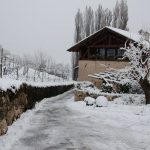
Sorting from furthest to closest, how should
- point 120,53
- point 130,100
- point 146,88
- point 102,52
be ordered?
1. point 102,52
2. point 120,53
3. point 130,100
4. point 146,88

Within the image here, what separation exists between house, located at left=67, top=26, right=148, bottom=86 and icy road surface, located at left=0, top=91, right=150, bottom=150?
1296 centimetres

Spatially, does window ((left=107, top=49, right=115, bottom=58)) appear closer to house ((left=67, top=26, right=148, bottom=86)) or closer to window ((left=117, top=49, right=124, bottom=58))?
house ((left=67, top=26, right=148, bottom=86))

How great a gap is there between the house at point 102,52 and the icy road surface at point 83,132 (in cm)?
1296

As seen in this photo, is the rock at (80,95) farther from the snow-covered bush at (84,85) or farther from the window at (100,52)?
the window at (100,52)

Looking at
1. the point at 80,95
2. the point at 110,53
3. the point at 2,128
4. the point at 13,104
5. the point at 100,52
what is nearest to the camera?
the point at 2,128

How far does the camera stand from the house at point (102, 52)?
30.9m

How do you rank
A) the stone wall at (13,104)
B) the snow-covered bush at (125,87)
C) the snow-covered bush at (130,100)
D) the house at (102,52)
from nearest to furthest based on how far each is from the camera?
the stone wall at (13,104) < the snow-covered bush at (130,100) < the snow-covered bush at (125,87) < the house at (102,52)

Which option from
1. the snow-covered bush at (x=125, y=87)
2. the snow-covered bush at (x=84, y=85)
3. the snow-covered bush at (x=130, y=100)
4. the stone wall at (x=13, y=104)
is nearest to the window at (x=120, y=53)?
the snow-covered bush at (x=84, y=85)

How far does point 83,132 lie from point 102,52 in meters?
20.2

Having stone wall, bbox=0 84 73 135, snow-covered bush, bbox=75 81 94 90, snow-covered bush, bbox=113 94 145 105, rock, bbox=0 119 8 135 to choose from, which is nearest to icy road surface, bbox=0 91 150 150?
rock, bbox=0 119 8 135

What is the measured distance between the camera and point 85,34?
4716cm

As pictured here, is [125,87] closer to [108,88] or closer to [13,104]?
[108,88]

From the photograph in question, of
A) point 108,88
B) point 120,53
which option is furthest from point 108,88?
point 120,53

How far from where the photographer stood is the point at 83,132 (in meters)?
12.7
